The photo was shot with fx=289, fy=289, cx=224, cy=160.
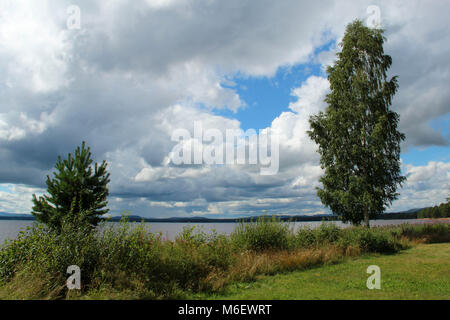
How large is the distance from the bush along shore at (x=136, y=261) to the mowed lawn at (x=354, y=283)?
29.7 inches

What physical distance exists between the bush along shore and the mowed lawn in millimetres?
754

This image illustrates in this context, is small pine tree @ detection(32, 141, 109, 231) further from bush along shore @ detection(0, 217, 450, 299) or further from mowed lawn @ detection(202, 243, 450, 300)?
mowed lawn @ detection(202, 243, 450, 300)

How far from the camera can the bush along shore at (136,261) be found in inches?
287

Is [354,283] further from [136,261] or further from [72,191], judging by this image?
[72,191]

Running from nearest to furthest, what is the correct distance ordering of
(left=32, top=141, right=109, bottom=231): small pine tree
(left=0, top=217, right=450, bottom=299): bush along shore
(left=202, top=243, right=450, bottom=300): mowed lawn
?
1. (left=0, top=217, right=450, bottom=299): bush along shore
2. (left=202, top=243, right=450, bottom=300): mowed lawn
3. (left=32, top=141, right=109, bottom=231): small pine tree

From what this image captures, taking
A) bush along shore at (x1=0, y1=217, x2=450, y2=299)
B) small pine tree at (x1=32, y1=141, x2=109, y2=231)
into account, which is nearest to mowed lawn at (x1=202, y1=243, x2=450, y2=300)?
bush along shore at (x1=0, y1=217, x2=450, y2=299)

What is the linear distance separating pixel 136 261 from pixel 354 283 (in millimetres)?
6618

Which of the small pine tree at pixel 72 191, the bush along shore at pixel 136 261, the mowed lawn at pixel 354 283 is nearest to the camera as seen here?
the bush along shore at pixel 136 261

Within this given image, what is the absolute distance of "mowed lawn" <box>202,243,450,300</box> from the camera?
25.0 ft

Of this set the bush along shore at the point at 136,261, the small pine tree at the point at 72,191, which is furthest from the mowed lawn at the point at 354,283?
the small pine tree at the point at 72,191

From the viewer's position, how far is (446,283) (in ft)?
29.6

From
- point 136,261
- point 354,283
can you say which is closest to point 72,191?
point 136,261

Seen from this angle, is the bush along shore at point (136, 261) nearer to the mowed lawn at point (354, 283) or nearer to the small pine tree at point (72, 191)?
the mowed lawn at point (354, 283)
